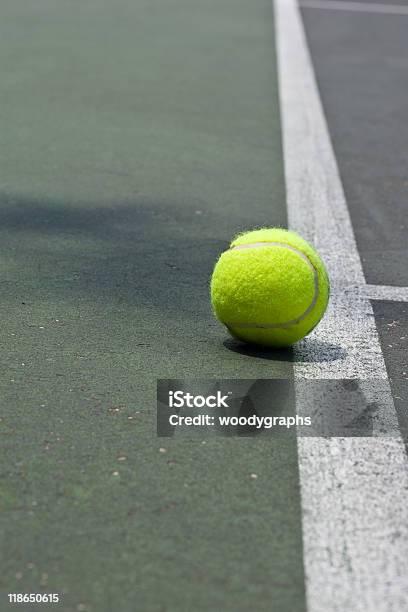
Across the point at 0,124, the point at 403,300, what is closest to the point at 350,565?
the point at 403,300

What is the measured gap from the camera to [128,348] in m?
4.53

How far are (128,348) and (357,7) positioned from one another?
14964 millimetres

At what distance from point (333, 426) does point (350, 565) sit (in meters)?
0.94

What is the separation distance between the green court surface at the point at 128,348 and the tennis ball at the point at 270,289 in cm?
12

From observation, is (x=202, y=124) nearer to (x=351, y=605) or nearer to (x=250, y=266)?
(x=250, y=266)

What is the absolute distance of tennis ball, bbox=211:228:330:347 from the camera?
14.7 feet

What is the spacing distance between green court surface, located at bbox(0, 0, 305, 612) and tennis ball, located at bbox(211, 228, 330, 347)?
12 centimetres

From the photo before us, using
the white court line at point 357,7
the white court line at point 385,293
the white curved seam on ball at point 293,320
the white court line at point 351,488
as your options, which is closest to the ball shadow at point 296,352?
the white court line at point 351,488

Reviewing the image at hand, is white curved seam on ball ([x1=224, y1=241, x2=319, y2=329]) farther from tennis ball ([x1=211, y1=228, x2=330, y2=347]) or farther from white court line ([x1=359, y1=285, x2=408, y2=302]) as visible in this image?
white court line ([x1=359, y1=285, x2=408, y2=302])

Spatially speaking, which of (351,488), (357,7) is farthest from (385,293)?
Result: (357,7)

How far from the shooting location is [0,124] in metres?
8.73

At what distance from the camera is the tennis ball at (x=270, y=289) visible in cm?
449

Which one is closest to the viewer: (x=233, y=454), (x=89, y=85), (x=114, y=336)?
(x=233, y=454)

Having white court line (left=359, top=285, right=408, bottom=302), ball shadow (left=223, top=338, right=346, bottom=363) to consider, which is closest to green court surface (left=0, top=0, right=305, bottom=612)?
ball shadow (left=223, top=338, right=346, bottom=363)
